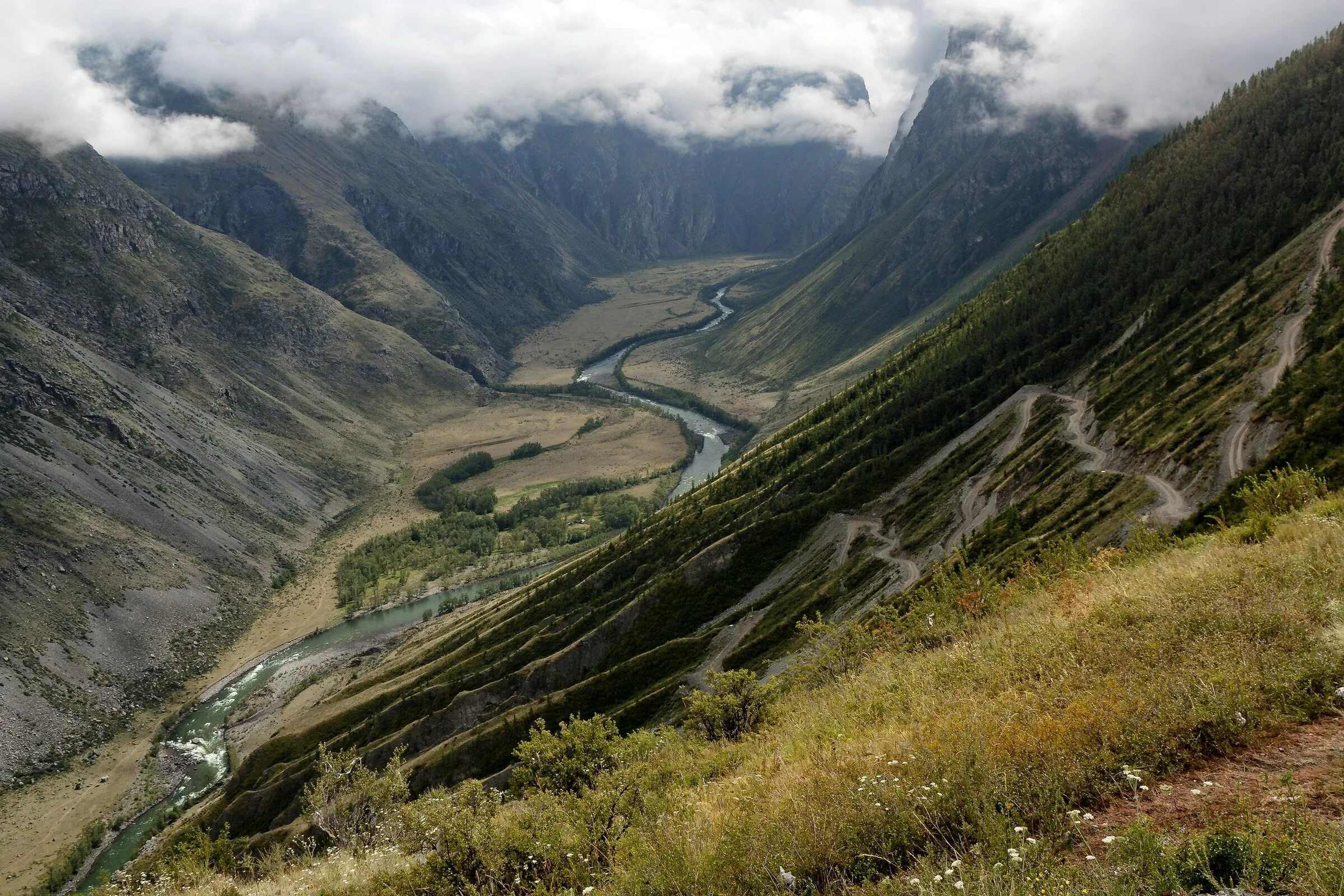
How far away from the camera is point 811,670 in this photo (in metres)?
41.4

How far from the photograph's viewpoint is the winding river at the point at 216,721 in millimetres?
106750

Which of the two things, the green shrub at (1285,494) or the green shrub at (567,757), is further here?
the green shrub at (567,757)

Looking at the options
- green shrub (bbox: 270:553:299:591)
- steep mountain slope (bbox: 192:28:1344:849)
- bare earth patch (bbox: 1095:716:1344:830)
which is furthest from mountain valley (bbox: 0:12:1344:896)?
green shrub (bbox: 270:553:299:591)

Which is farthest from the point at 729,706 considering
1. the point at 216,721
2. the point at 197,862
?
the point at 216,721

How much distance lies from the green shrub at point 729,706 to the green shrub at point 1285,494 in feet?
79.8

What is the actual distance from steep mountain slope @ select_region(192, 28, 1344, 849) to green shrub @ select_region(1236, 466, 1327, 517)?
15068 millimetres

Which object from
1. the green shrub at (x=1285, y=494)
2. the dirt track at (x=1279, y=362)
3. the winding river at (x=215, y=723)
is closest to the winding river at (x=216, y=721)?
the winding river at (x=215, y=723)

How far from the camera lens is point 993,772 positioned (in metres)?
15.0

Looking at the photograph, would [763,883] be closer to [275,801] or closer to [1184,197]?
[275,801]

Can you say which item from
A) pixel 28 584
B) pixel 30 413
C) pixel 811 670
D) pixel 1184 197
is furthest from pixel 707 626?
pixel 30 413

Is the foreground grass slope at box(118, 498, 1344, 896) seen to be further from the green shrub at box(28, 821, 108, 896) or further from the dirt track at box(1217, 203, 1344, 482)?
the green shrub at box(28, 821, 108, 896)

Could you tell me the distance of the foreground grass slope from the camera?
44.1 ft

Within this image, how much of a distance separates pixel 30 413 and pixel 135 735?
97.7m

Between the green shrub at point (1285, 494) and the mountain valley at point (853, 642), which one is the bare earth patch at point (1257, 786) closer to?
the mountain valley at point (853, 642)
